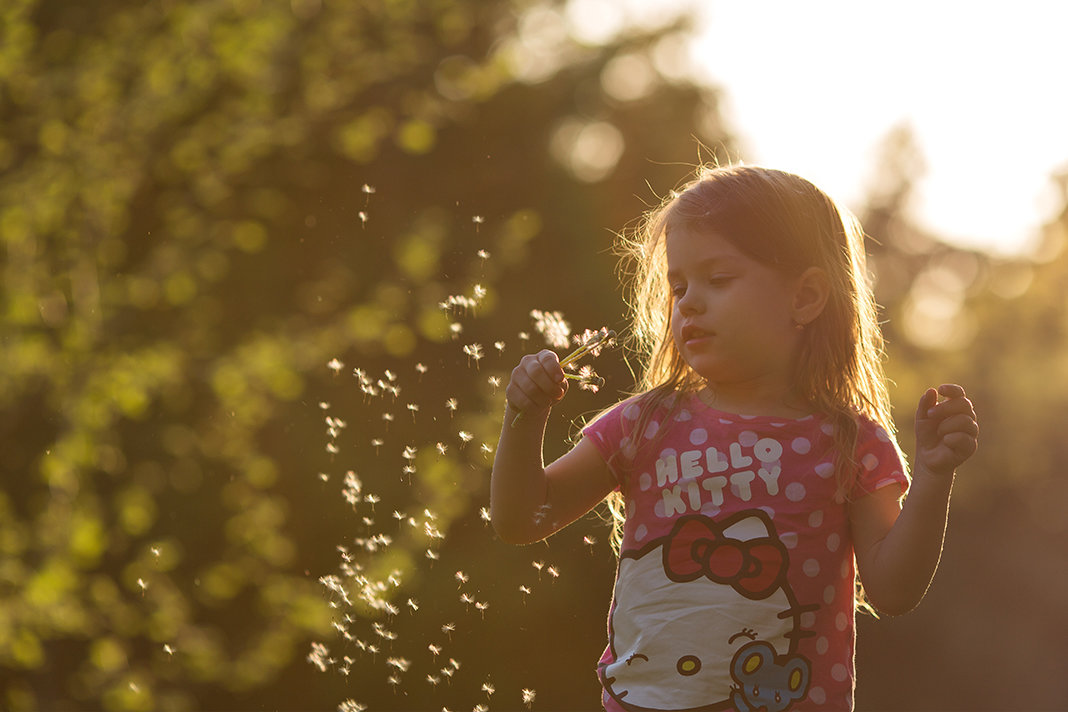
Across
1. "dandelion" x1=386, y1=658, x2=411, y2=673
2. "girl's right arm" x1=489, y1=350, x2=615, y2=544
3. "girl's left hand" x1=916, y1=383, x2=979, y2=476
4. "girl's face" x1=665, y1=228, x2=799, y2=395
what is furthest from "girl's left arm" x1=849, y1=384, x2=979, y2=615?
"dandelion" x1=386, y1=658, x2=411, y2=673

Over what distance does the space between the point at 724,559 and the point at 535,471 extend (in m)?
0.36

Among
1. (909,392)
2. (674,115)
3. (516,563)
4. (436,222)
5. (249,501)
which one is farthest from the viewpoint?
(909,392)

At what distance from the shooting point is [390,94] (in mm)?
5906

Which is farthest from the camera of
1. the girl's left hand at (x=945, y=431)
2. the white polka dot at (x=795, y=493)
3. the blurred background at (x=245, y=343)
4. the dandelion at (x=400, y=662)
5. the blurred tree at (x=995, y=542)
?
the blurred tree at (x=995, y=542)

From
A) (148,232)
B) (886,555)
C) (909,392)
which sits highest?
(909,392)

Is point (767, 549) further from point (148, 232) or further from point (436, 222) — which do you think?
point (148, 232)

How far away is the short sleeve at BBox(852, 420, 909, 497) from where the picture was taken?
1.79 m

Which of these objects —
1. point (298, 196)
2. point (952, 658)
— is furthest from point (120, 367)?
point (952, 658)

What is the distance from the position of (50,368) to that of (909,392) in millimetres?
10918

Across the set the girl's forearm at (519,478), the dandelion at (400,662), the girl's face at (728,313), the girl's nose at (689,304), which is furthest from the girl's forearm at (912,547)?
the dandelion at (400,662)

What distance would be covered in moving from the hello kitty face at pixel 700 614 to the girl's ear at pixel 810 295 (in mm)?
391

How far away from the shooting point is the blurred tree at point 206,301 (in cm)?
540

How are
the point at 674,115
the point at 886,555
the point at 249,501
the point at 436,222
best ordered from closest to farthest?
the point at 886,555 → the point at 436,222 → the point at 249,501 → the point at 674,115

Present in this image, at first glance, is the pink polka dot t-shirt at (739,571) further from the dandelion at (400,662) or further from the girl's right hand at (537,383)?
the dandelion at (400,662)
